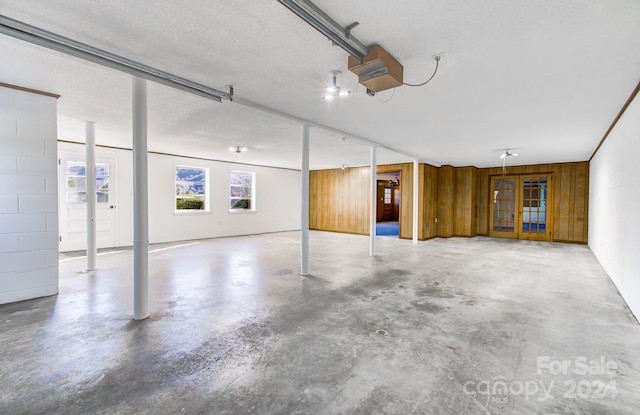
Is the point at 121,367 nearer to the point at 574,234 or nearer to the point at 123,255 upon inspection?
the point at 123,255

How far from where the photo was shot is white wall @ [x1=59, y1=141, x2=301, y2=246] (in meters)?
6.95

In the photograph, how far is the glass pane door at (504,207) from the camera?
9125 mm

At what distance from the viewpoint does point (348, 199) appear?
33.8 feet

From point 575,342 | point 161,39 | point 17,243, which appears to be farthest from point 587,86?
point 17,243

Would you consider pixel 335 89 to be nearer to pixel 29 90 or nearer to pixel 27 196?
pixel 29 90

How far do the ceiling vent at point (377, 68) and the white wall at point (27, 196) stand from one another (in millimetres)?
3711

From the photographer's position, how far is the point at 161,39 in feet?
7.06

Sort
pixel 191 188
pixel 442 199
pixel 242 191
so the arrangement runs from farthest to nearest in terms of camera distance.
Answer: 1. pixel 242 191
2. pixel 442 199
3. pixel 191 188

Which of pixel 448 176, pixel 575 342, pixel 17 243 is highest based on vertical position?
pixel 448 176

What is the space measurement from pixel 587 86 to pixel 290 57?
3.03 meters

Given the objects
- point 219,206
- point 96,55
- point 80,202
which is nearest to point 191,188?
point 219,206

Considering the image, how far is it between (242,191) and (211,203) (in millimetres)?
1287

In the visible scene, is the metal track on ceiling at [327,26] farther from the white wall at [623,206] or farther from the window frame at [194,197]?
the window frame at [194,197]

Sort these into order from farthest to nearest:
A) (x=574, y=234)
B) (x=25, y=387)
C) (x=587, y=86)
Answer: (x=574, y=234), (x=587, y=86), (x=25, y=387)
